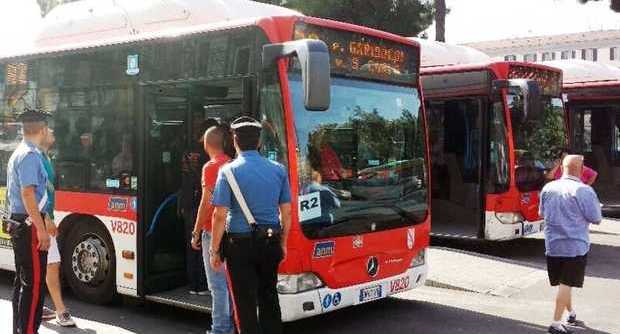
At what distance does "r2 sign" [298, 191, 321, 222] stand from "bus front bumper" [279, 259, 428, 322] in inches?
24.1

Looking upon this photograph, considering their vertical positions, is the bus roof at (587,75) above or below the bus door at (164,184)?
above

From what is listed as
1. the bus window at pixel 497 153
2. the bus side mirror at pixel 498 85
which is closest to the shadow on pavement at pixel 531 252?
the bus window at pixel 497 153

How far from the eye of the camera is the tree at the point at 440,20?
24.4 metres

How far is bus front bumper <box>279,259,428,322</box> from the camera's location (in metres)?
5.84

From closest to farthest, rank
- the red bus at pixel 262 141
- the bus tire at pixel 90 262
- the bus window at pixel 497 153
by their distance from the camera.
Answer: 1. the red bus at pixel 262 141
2. the bus tire at pixel 90 262
3. the bus window at pixel 497 153

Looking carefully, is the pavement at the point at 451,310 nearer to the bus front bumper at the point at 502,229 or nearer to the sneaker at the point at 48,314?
the sneaker at the point at 48,314

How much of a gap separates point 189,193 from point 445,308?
300 cm

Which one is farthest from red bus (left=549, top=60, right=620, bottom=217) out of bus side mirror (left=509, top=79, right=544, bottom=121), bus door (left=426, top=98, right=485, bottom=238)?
bus side mirror (left=509, top=79, right=544, bottom=121)

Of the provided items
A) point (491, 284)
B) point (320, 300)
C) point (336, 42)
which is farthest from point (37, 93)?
point (491, 284)

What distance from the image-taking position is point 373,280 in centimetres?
651

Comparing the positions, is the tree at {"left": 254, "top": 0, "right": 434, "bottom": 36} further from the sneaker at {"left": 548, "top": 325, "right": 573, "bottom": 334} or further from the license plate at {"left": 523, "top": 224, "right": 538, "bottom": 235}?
the sneaker at {"left": 548, "top": 325, "right": 573, "bottom": 334}

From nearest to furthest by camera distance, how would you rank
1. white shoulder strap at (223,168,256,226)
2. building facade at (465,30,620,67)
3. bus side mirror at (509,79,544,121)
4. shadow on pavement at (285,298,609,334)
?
white shoulder strap at (223,168,256,226) → shadow on pavement at (285,298,609,334) → bus side mirror at (509,79,544,121) → building facade at (465,30,620,67)

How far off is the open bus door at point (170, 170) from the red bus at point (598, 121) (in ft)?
37.7

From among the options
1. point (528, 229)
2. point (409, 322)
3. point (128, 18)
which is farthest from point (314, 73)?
point (528, 229)
